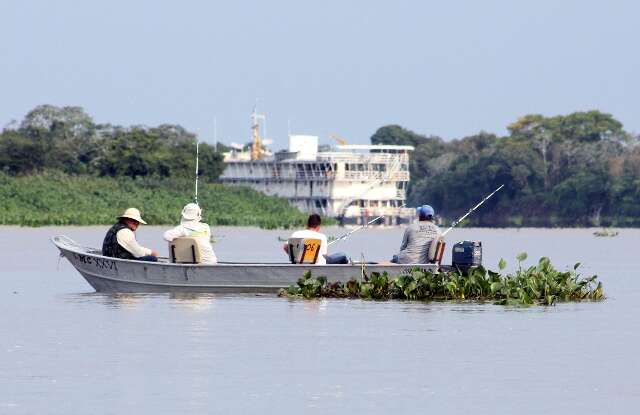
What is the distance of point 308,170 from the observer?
163 m

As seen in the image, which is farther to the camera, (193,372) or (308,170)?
(308,170)

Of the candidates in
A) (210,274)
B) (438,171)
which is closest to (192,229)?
(210,274)

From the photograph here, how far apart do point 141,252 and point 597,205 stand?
380ft

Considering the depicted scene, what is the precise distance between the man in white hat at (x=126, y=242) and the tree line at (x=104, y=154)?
94.9 m

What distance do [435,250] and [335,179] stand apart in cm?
13264

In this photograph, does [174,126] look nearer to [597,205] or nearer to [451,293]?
[597,205]

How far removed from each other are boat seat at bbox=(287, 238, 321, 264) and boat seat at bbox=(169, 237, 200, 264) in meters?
1.61

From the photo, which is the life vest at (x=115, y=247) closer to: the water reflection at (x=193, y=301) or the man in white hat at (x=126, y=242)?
the man in white hat at (x=126, y=242)

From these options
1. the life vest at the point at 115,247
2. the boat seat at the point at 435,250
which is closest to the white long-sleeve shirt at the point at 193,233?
the life vest at the point at 115,247

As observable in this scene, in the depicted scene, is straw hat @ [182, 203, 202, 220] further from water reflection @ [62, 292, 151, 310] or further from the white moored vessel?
the white moored vessel

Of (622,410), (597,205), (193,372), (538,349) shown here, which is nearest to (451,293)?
(538,349)

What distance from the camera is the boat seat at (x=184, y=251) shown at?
2817cm

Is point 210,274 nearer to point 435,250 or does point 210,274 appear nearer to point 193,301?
point 193,301

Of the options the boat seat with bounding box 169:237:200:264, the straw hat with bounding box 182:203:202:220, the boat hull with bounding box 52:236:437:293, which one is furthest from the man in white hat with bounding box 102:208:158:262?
the straw hat with bounding box 182:203:202:220
